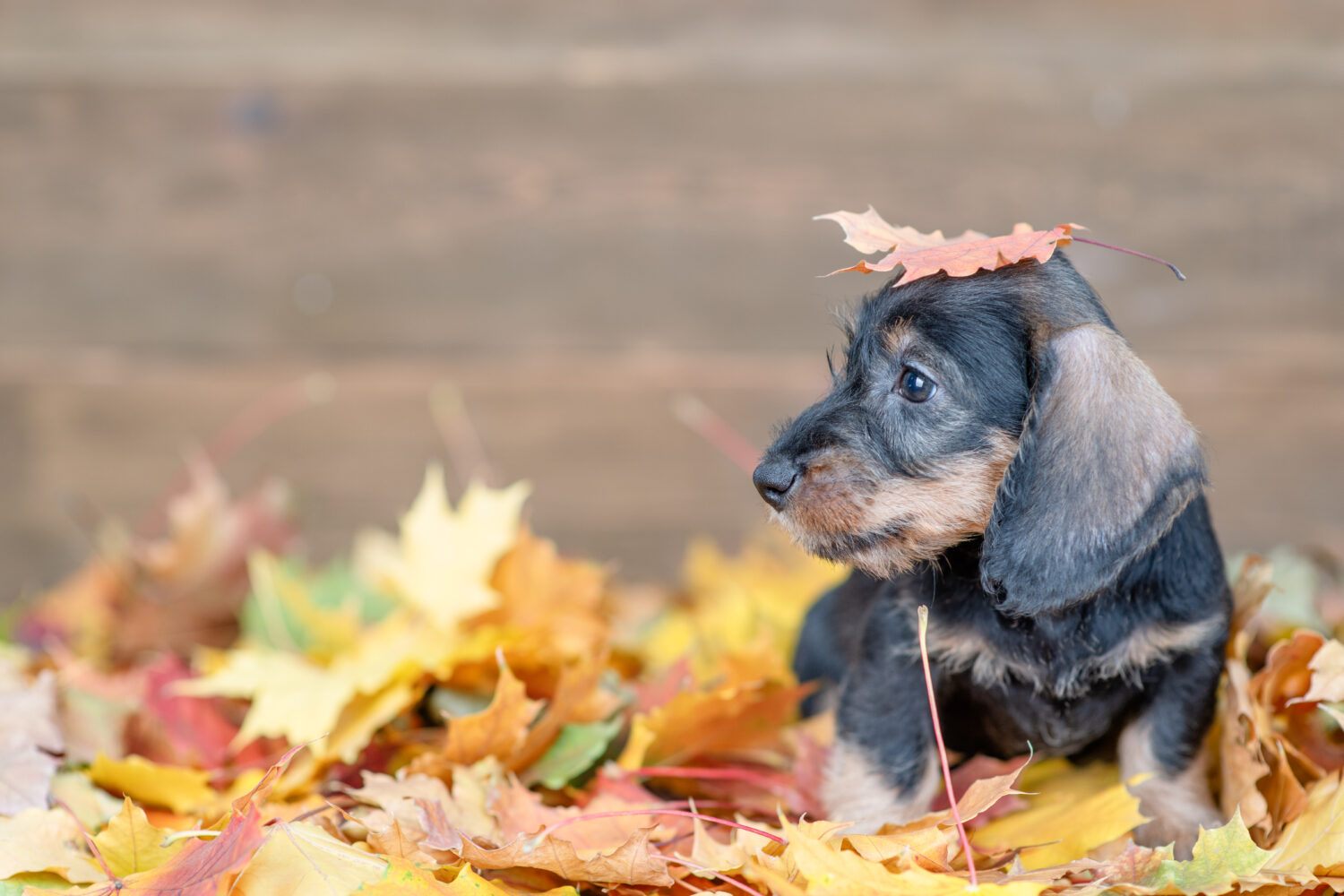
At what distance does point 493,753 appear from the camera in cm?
205

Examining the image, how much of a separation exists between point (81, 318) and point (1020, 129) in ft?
10.8

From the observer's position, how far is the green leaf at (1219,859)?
1616 mm

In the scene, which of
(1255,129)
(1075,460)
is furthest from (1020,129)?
(1075,460)

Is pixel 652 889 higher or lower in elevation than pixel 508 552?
lower

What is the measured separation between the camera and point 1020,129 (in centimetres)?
359

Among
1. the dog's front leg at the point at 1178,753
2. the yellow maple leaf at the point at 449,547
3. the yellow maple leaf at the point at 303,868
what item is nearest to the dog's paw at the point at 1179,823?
the dog's front leg at the point at 1178,753

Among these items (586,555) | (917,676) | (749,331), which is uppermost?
(749,331)

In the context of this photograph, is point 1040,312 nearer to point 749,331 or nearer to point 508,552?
point 508,552

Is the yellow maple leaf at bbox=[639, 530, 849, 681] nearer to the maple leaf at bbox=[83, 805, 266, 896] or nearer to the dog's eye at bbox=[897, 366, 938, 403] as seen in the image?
the dog's eye at bbox=[897, 366, 938, 403]

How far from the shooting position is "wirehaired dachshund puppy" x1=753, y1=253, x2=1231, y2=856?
1.68 m

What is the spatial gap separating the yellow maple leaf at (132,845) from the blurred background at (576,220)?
7.22 feet

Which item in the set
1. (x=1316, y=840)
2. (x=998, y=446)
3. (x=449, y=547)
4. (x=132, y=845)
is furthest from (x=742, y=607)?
(x=132, y=845)

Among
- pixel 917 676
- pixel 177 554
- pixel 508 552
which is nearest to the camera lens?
pixel 917 676

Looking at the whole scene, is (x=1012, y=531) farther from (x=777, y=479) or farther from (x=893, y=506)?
(x=777, y=479)
